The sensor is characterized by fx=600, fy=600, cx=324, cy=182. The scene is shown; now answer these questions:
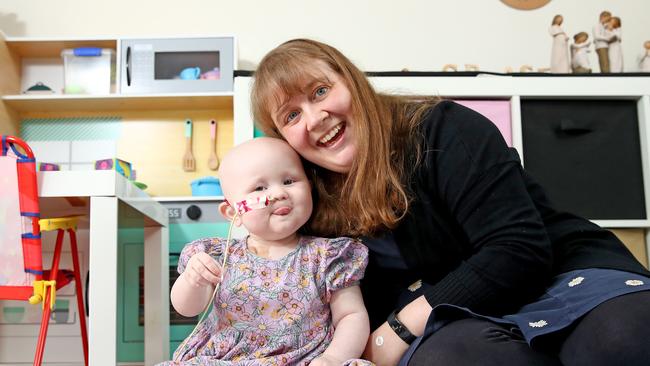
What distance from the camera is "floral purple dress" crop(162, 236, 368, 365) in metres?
0.97

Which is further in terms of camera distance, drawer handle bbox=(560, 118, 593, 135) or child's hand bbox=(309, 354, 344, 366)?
drawer handle bbox=(560, 118, 593, 135)

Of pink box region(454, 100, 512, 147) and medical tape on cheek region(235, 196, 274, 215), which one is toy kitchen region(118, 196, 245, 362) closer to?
pink box region(454, 100, 512, 147)

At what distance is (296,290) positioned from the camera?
0.99 m

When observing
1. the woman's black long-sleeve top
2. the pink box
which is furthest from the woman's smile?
the pink box

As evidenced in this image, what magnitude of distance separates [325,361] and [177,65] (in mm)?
1830

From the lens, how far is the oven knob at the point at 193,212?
2.27 meters

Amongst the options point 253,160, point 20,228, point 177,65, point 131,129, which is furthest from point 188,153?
point 253,160

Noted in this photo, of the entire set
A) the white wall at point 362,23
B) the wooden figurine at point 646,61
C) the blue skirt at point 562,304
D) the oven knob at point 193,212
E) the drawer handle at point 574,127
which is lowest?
the blue skirt at point 562,304

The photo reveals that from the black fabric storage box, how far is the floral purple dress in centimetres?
108

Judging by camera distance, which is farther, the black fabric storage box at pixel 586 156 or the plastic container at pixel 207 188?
the plastic container at pixel 207 188

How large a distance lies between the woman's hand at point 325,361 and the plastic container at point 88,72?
1918 mm

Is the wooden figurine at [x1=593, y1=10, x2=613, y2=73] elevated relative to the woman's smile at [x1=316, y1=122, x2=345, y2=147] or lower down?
elevated

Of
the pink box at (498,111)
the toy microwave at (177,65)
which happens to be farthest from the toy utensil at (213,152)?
the pink box at (498,111)

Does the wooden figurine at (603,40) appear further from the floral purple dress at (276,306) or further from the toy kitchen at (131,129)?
the floral purple dress at (276,306)
